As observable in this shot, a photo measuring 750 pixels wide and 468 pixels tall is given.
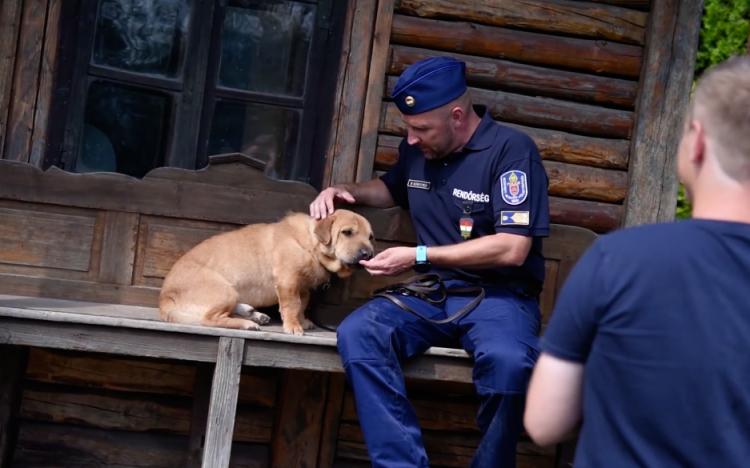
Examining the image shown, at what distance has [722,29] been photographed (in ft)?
15.7

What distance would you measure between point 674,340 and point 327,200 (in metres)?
2.77

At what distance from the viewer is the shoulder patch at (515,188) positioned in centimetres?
375

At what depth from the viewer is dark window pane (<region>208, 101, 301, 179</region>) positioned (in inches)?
189

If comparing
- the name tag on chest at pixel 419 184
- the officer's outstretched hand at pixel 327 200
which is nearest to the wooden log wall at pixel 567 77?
the officer's outstretched hand at pixel 327 200

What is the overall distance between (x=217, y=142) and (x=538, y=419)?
11.4ft

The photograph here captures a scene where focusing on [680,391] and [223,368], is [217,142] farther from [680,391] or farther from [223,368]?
[680,391]

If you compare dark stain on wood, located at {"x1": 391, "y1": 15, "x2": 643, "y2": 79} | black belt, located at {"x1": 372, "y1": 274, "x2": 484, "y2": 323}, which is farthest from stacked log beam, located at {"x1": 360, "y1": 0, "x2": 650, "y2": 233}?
black belt, located at {"x1": 372, "y1": 274, "x2": 484, "y2": 323}

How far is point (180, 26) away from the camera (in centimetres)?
473

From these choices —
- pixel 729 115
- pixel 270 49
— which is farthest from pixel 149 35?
pixel 729 115

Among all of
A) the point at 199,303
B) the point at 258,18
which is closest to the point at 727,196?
the point at 199,303

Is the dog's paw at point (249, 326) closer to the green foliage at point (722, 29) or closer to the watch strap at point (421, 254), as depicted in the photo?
the watch strap at point (421, 254)

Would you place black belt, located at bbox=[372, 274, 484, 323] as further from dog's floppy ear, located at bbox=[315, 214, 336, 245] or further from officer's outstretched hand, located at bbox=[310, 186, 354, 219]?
officer's outstretched hand, located at bbox=[310, 186, 354, 219]

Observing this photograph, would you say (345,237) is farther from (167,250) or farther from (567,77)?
(567,77)

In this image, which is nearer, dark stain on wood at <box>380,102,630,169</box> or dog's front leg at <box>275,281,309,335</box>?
dog's front leg at <box>275,281,309,335</box>
